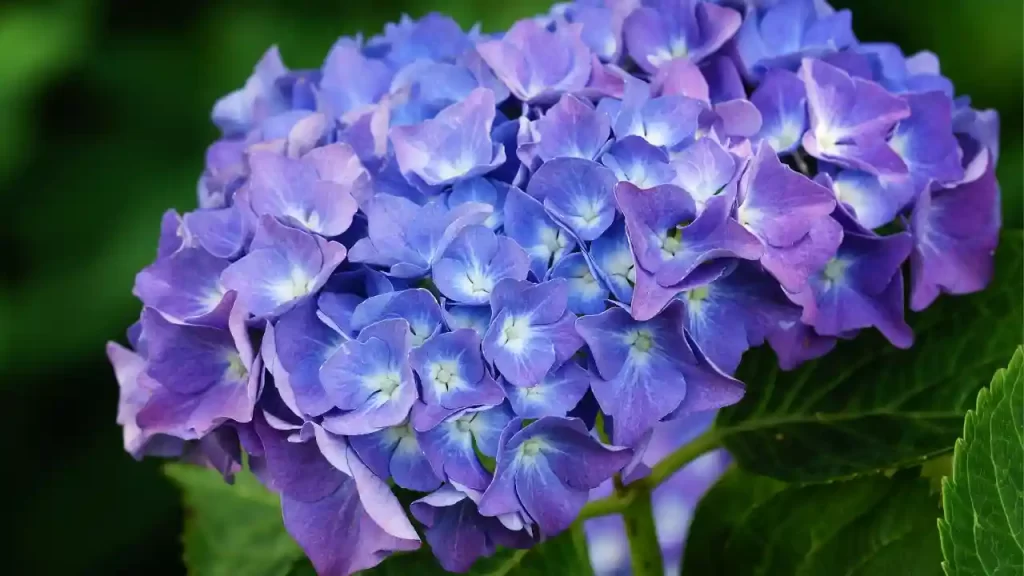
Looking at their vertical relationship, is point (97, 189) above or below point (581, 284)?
below

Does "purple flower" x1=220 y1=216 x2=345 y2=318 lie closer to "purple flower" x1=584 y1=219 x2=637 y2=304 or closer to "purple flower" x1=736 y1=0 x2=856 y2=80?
"purple flower" x1=584 y1=219 x2=637 y2=304

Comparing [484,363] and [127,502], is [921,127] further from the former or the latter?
[127,502]

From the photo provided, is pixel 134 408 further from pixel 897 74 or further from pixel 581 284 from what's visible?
pixel 897 74

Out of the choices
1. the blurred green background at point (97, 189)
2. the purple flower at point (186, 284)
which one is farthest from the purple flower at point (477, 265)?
the blurred green background at point (97, 189)

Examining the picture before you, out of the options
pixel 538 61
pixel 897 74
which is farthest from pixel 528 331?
pixel 897 74

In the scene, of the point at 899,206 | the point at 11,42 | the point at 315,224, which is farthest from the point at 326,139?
the point at 11,42

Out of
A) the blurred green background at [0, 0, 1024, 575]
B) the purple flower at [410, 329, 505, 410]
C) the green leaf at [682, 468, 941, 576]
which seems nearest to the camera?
the purple flower at [410, 329, 505, 410]

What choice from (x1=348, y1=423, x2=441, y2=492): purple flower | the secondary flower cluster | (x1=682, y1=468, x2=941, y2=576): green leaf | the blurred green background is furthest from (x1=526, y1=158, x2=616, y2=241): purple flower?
the blurred green background
